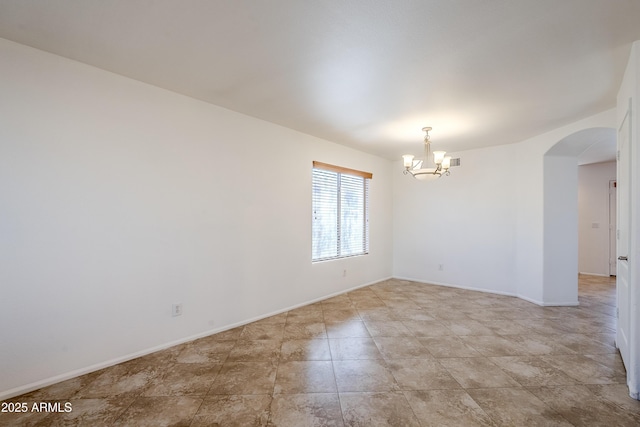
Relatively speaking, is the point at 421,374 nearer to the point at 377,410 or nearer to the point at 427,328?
the point at 377,410

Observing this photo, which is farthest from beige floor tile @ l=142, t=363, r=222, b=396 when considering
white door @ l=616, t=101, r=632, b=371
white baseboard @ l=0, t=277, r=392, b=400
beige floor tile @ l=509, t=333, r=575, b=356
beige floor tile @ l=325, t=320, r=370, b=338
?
white door @ l=616, t=101, r=632, b=371

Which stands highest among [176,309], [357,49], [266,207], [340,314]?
[357,49]

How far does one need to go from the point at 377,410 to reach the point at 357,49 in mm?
2591

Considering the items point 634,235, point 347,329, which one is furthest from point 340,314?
point 634,235

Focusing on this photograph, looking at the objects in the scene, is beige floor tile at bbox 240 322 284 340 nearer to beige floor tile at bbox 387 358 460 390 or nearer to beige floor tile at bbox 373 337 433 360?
beige floor tile at bbox 373 337 433 360

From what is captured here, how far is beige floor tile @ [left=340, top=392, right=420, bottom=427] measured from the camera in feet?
5.86

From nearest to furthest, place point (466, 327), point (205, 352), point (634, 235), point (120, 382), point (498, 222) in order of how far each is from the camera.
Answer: point (634, 235)
point (120, 382)
point (205, 352)
point (466, 327)
point (498, 222)

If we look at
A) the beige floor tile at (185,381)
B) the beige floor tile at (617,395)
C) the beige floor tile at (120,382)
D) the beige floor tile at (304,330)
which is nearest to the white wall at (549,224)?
the beige floor tile at (617,395)

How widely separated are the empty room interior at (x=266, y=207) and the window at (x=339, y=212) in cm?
37

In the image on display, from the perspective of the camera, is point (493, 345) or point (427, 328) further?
point (427, 328)

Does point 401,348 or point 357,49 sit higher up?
point 357,49

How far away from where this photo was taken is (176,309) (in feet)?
9.45

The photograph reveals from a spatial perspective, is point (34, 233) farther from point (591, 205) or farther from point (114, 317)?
point (591, 205)

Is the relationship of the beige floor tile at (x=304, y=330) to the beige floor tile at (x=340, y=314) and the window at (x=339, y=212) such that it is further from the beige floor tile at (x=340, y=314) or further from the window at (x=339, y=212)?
the window at (x=339, y=212)
